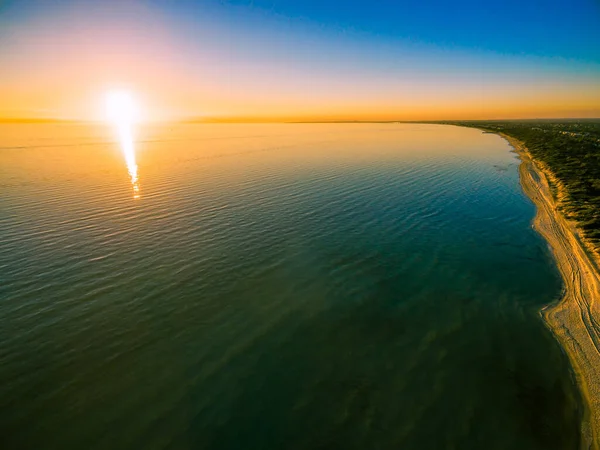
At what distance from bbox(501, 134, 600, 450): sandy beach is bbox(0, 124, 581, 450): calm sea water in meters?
0.49

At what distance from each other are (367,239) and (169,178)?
32930 millimetres

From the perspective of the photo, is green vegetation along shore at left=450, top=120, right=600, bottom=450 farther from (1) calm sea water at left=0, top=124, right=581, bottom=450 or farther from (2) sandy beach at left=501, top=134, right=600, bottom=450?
(1) calm sea water at left=0, top=124, right=581, bottom=450

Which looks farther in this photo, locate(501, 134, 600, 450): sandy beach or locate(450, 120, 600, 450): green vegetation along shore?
locate(450, 120, 600, 450): green vegetation along shore

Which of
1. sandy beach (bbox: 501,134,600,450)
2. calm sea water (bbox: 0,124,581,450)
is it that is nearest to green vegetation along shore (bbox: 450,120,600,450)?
sandy beach (bbox: 501,134,600,450)

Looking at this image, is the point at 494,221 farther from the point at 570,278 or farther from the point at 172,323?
the point at 172,323

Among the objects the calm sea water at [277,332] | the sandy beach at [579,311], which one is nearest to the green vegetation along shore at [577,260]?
the sandy beach at [579,311]

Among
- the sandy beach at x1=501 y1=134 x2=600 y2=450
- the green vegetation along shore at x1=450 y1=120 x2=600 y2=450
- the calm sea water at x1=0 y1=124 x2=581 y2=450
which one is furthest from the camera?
the green vegetation along shore at x1=450 y1=120 x2=600 y2=450

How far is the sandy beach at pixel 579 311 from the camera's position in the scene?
31.5 feet

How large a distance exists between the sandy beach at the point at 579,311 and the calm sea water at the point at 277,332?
0.49 m

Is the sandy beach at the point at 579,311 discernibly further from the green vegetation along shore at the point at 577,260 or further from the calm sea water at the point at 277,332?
the calm sea water at the point at 277,332

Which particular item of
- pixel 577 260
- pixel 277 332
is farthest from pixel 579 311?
pixel 277 332

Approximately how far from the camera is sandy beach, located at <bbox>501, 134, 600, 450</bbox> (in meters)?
9.60

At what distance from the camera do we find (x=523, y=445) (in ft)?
27.0

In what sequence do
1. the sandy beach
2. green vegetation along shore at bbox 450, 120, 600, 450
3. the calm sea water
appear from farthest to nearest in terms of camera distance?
green vegetation along shore at bbox 450, 120, 600, 450 < the sandy beach < the calm sea water
